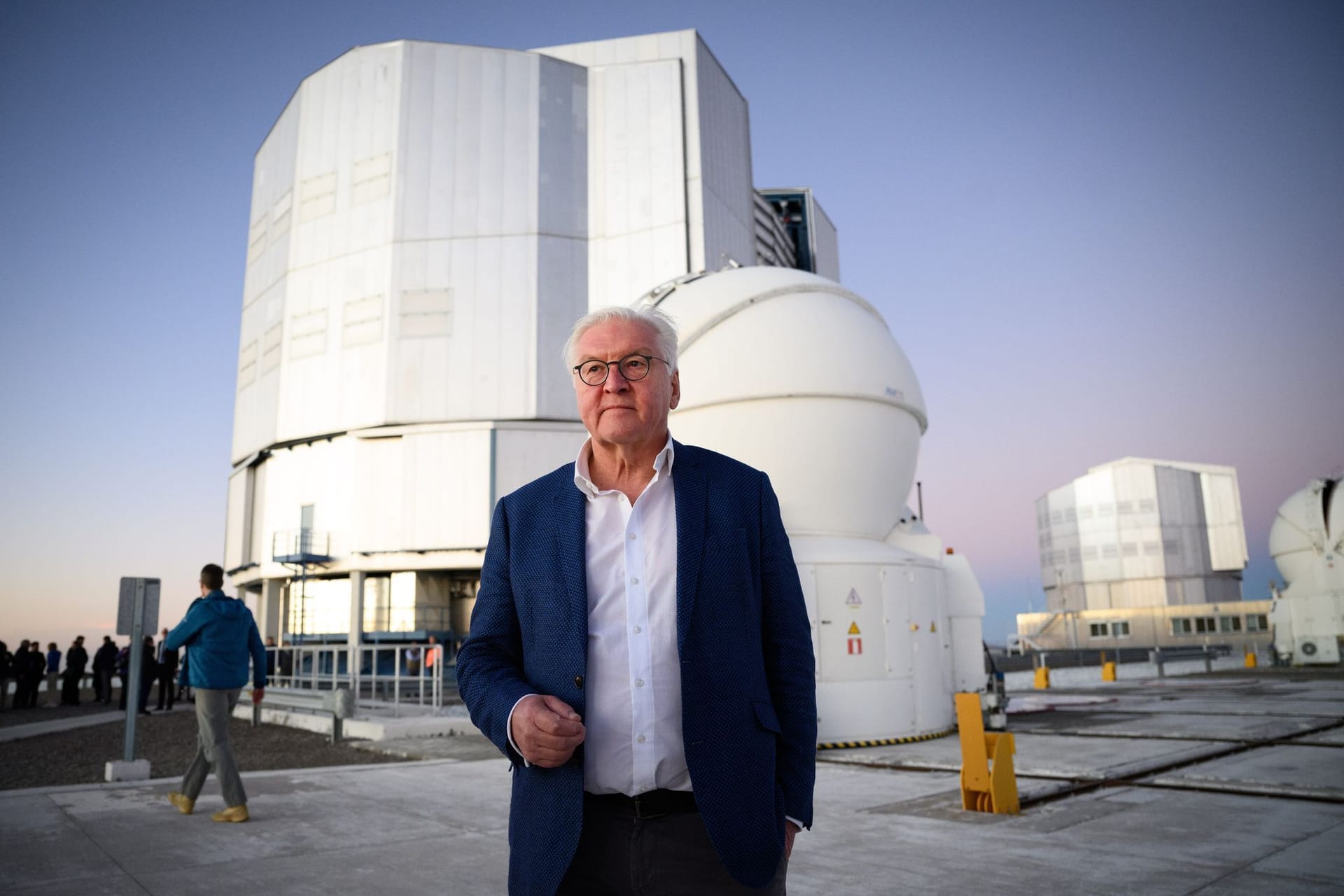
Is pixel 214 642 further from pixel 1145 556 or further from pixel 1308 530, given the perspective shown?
pixel 1145 556

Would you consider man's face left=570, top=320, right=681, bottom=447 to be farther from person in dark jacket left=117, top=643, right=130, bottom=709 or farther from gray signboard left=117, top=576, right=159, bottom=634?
person in dark jacket left=117, top=643, right=130, bottom=709

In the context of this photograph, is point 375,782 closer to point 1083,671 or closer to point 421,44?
point 1083,671

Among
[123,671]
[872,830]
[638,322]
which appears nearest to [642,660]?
[638,322]

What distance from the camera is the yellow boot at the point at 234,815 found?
5.78m

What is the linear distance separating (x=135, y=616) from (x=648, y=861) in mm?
8421

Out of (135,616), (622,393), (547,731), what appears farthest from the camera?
(135,616)

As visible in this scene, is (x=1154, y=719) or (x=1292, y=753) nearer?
(x=1292, y=753)

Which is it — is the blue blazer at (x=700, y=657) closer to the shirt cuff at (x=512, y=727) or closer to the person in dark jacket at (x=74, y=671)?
the shirt cuff at (x=512, y=727)

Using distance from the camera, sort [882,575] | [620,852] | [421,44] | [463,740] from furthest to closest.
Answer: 1. [421,44]
2. [463,740]
3. [882,575]
4. [620,852]

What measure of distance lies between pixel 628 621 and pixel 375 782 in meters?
6.86

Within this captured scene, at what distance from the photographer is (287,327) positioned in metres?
33.2

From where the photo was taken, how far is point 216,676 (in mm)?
6059

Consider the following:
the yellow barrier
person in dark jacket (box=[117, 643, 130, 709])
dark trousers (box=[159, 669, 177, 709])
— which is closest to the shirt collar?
the yellow barrier

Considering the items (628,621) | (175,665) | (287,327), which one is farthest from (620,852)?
(287,327)
